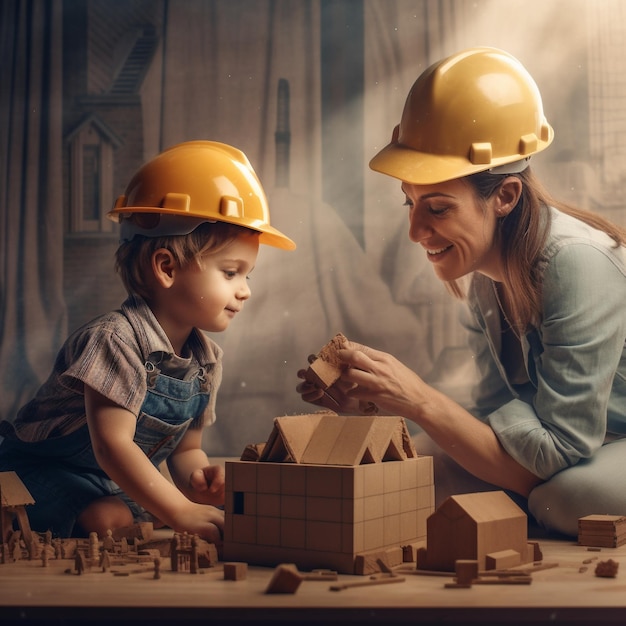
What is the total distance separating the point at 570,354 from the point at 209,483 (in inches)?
21.7

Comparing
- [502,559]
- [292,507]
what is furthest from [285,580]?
[502,559]

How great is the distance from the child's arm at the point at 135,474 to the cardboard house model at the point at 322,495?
2.7 inches

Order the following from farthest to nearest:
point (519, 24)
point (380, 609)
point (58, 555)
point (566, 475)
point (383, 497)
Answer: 1. point (519, 24)
2. point (566, 475)
3. point (58, 555)
4. point (383, 497)
5. point (380, 609)

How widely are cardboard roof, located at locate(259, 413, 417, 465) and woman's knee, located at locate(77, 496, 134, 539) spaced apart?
0.36 meters

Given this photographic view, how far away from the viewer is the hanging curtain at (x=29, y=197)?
7.25 feet

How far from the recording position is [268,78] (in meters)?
2.19

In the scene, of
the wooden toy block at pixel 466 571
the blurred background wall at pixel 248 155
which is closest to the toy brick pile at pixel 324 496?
the wooden toy block at pixel 466 571

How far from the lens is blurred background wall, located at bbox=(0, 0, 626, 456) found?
7.12 ft

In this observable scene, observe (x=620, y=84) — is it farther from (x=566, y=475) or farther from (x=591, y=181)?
(x=566, y=475)

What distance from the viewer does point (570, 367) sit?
136 cm

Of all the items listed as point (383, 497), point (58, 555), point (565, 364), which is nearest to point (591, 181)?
point (565, 364)

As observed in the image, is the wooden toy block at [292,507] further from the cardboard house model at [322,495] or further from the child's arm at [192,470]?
the child's arm at [192,470]

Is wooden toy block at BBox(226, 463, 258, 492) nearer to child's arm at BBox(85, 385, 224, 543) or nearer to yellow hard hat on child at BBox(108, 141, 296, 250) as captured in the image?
child's arm at BBox(85, 385, 224, 543)

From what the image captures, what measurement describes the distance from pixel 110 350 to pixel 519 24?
126cm
